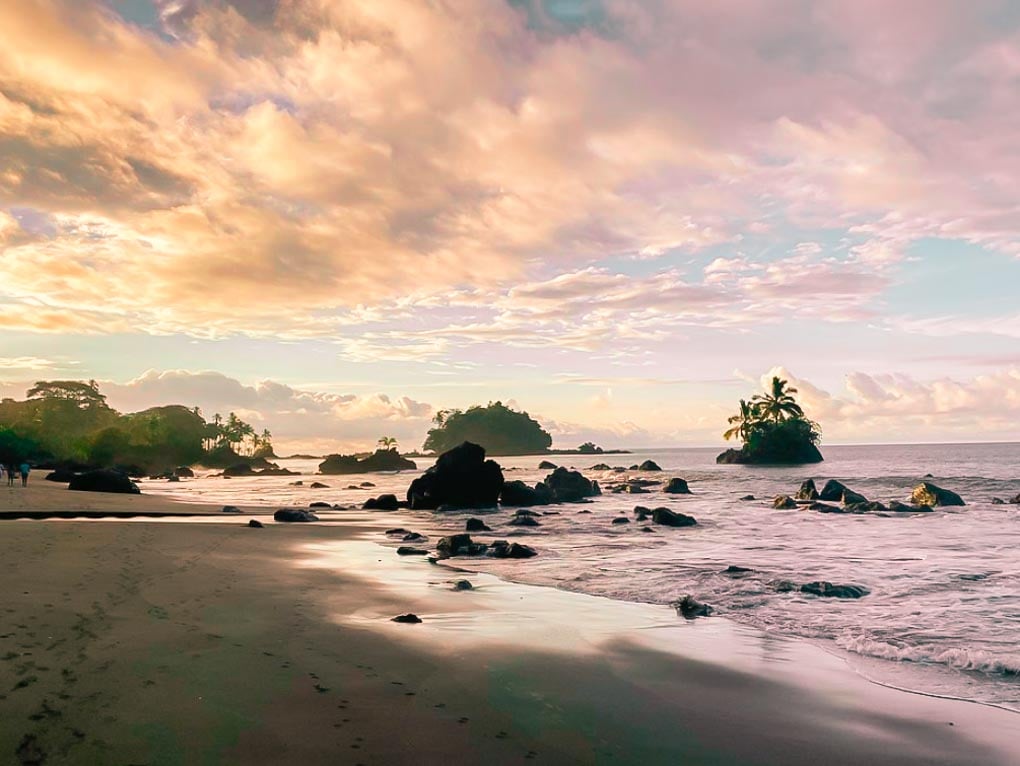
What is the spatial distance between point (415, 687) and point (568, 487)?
42598mm

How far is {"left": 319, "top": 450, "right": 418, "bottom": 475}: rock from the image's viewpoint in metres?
138

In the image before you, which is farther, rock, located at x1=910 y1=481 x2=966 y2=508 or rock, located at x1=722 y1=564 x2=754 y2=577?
rock, located at x1=910 y1=481 x2=966 y2=508

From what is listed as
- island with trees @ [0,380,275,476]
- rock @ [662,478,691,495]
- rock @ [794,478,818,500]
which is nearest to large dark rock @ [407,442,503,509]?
rock @ [662,478,691,495]

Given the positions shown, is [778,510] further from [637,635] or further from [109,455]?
[109,455]

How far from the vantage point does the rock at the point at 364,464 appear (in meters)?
138

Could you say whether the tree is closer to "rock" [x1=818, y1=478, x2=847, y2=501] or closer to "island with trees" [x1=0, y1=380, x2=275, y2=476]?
"island with trees" [x1=0, y1=380, x2=275, y2=476]

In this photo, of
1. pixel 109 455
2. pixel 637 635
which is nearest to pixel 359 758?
pixel 637 635

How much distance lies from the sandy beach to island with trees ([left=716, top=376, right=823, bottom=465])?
370 ft

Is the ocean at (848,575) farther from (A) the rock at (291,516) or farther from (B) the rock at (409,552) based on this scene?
(A) the rock at (291,516)

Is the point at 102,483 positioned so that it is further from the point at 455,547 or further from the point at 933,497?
the point at 933,497

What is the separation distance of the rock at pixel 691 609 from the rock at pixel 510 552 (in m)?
6.97

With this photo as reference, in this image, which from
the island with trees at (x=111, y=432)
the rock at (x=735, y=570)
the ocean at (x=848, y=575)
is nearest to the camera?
the ocean at (x=848, y=575)

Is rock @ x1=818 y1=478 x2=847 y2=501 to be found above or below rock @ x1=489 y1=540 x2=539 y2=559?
below

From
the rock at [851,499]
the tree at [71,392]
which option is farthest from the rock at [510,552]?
the tree at [71,392]
